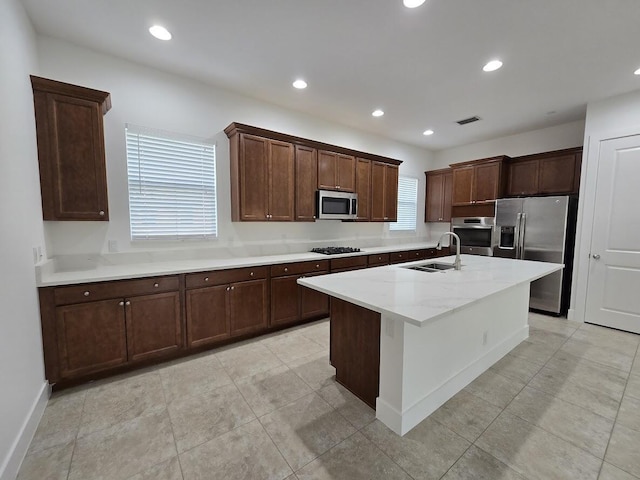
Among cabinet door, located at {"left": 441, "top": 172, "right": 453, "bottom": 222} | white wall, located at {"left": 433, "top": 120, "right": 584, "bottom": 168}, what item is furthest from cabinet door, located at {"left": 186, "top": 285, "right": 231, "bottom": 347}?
white wall, located at {"left": 433, "top": 120, "right": 584, "bottom": 168}

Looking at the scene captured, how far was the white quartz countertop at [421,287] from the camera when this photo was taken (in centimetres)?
150

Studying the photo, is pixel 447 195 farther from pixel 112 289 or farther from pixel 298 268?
pixel 112 289

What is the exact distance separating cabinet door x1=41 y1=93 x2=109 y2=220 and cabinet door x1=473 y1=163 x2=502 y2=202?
5.43 m

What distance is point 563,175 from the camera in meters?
4.20

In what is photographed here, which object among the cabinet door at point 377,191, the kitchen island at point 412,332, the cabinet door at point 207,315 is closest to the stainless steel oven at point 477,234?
the cabinet door at point 377,191

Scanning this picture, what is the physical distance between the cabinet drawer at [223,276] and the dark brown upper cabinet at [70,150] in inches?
37.2

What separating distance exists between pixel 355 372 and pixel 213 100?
3.38 m

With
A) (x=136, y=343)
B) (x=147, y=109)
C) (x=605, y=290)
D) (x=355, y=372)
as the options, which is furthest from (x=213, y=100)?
(x=605, y=290)

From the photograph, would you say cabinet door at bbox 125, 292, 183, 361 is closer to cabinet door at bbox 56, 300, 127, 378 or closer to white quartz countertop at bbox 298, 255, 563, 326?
cabinet door at bbox 56, 300, 127, 378

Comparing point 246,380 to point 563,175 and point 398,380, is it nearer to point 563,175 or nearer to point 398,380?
point 398,380

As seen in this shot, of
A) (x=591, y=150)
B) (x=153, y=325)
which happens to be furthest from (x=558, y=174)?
(x=153, y=325)

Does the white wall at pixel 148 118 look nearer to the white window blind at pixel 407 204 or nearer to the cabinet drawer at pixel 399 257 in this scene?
the cabinet drawer at pixel 399 257

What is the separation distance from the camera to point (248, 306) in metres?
3.07

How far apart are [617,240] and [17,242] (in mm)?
5922
